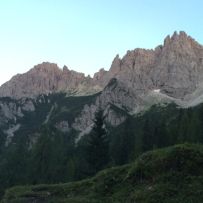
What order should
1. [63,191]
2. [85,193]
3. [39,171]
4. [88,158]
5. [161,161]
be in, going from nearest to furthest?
1. [161,161]
2. [85,193]
3. [63,191]
4. [88,158]
5. [39,171]

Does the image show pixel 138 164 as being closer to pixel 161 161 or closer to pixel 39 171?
pixel 161 161

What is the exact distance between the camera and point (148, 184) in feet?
70.0

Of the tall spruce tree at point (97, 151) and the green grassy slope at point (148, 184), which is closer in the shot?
the green grassy slope at point (148, 184)

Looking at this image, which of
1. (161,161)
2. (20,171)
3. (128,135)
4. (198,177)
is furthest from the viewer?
(128,135)

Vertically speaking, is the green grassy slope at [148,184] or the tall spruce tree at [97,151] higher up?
the tall spruce tree at [97,151]

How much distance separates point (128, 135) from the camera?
359ft

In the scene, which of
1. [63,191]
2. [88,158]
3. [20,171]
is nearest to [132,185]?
[63,191]

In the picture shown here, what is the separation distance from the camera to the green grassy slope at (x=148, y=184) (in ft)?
64.5

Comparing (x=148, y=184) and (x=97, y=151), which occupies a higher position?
(x=97, y=151)

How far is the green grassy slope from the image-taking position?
19.7 m

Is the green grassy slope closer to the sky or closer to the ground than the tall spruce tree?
closer to the ground

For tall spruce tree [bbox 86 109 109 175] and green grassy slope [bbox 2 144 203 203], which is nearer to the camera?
green grassy slope [bbox 2 144 203 203]

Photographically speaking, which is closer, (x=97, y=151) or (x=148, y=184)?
(x=148, y=184)

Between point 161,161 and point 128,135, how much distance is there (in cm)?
8763
